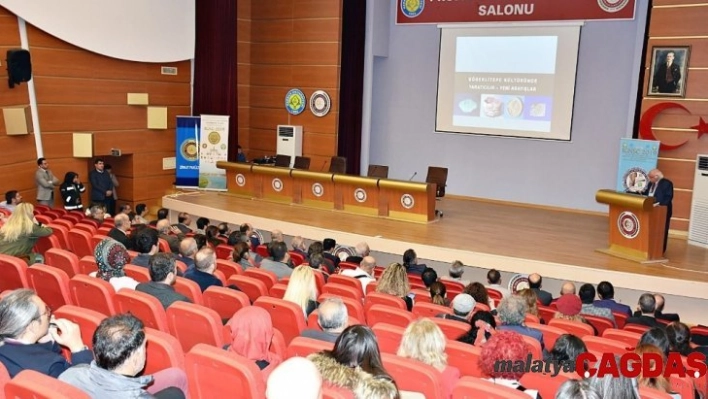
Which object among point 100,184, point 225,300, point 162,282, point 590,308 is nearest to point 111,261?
point 162,282

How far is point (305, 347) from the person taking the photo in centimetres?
302

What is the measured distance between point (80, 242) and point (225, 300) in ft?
9.55

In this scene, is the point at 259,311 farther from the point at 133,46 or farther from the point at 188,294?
the point at 133,46

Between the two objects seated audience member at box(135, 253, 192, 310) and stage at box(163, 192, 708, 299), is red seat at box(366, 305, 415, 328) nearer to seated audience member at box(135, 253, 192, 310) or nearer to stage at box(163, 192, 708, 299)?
seated audience member at box(135, 253, 192, 310)

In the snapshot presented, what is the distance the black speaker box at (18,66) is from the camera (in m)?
9.16

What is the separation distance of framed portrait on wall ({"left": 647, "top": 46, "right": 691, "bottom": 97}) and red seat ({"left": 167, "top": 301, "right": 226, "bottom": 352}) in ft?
26.6

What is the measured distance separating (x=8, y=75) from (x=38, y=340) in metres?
7.80

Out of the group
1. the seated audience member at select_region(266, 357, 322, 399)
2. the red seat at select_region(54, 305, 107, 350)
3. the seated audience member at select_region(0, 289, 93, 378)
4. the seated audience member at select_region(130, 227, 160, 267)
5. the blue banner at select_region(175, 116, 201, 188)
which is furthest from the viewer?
the blue banner at select_region(175, 116, 201, 188)

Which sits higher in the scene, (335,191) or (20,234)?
(20,234)

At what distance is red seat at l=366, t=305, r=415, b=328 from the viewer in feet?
13.5

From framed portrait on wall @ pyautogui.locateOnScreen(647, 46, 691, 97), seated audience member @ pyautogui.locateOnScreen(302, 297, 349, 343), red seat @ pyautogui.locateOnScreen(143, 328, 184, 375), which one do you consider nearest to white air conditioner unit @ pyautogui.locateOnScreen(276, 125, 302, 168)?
framed portrait on wall @ pyautogui.locateOnScreen(647, 46, 691, 97)

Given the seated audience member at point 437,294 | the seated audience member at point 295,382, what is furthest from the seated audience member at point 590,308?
the seated audience member at point 295,382

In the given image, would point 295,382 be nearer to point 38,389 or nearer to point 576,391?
point 38,389

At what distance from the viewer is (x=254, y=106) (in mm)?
13953
